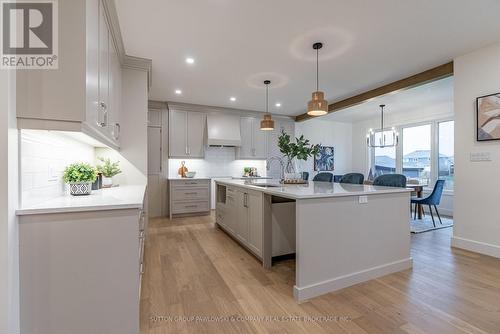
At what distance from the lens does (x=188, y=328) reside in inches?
61.9

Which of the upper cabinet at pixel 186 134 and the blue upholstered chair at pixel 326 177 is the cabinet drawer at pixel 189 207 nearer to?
the upper cabinet at pixel 186 134

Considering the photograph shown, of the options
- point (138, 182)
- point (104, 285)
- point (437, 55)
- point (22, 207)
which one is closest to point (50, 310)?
point (104, 285)

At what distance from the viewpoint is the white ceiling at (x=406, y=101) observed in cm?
420

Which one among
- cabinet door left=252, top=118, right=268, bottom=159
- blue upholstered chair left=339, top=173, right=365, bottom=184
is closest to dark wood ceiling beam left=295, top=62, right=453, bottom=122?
blue upholstered chair left=339, top=173, right=365, bottom=184

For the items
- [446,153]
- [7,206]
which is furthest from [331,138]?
[7,206]

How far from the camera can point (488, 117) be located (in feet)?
9.25

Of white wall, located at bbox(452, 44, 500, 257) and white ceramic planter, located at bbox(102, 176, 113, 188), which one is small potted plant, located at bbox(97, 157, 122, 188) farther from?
white wall, located at bbox(452, 44, 500, 257)

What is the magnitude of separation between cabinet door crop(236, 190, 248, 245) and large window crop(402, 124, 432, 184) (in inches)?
200

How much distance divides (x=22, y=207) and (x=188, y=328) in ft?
4.10

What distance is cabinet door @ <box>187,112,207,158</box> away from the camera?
17.7ft

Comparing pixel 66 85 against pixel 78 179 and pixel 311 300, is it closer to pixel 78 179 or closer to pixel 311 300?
pixel 78 179

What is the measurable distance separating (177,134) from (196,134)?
44 centimetres

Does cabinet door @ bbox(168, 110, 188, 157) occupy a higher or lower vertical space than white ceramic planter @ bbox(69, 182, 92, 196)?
higher

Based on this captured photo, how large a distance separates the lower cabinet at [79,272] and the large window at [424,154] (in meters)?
6.58
